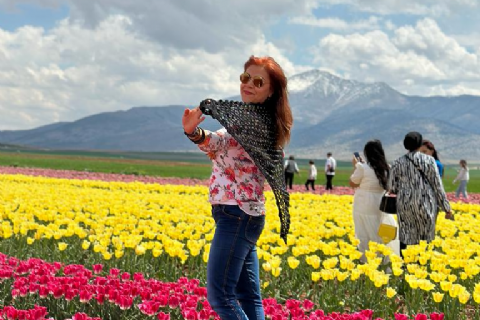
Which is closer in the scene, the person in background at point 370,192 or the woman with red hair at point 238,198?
the woman with red hair at point 238,198

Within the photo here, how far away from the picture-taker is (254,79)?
3.36 meters

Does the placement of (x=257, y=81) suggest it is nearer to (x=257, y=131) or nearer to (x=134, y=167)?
(x=257, y=131)

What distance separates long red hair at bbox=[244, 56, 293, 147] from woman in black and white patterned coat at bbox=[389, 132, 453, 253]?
11.8 feet

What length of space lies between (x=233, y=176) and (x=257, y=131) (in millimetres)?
302

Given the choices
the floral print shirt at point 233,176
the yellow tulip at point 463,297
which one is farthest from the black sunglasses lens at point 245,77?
the yellow tulip at point 463,297

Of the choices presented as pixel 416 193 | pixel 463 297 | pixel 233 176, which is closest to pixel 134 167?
pixel 416 193

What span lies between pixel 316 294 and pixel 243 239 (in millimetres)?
3088

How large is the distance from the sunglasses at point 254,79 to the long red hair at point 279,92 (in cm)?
7

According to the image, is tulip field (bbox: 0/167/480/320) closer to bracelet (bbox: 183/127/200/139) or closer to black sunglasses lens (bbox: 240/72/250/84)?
bracelet (bbox: 183/127/200/139)

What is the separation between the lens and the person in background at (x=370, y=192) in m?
7.30

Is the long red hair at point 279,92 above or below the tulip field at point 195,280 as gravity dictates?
above

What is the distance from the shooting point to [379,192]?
292 inches

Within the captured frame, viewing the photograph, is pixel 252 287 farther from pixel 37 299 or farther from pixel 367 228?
pixel 367 228

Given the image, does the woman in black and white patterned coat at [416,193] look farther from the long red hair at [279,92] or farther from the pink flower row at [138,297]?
the long red hair at [279,92]
